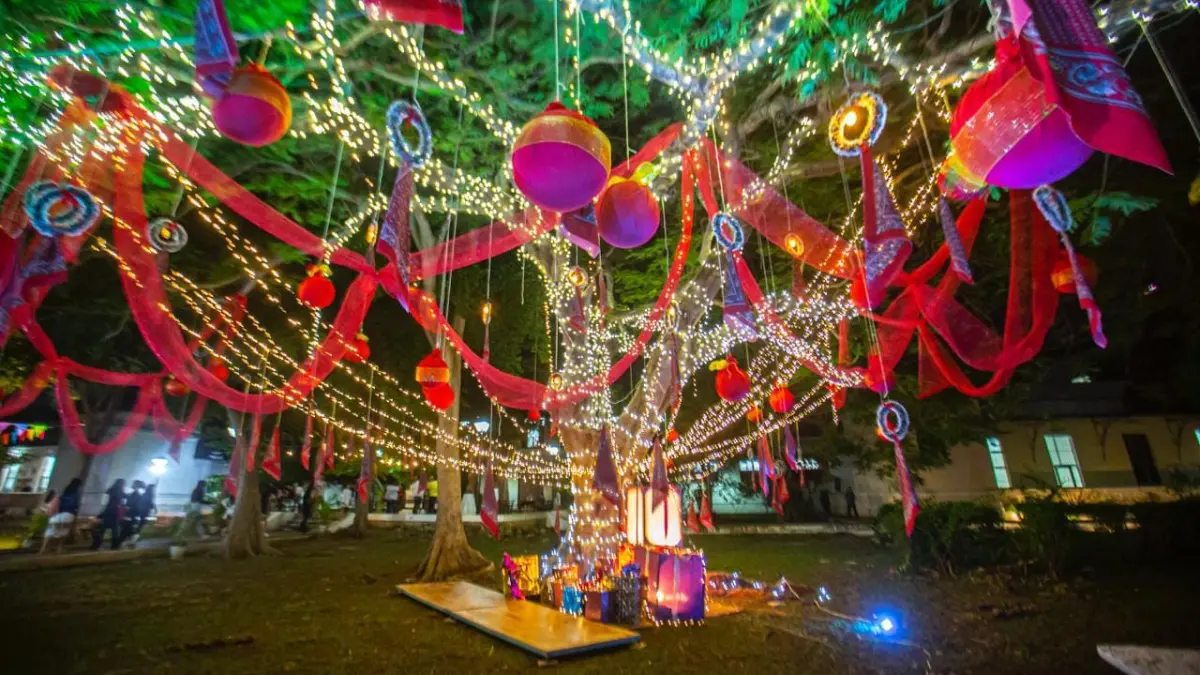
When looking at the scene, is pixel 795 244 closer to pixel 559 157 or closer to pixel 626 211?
pixel 626 211

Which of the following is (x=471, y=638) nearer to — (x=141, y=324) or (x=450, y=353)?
(x=141, y=324)

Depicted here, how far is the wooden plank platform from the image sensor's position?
195 inches

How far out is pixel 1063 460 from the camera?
719 inches

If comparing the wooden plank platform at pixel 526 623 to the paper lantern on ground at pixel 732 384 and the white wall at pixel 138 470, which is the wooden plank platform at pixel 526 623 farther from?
the white wall at pixel 138 470

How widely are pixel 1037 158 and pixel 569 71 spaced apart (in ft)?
16.8

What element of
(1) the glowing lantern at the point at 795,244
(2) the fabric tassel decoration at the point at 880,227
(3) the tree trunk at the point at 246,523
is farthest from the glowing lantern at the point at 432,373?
(3) the tree trunk at the point at 246,523

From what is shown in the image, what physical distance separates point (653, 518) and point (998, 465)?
721 inches

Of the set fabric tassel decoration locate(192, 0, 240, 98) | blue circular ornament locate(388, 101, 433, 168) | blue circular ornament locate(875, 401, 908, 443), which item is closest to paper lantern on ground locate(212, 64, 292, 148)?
fabric tassel decoration locate(192, 0, 240, 98)

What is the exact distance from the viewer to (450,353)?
9.59 m

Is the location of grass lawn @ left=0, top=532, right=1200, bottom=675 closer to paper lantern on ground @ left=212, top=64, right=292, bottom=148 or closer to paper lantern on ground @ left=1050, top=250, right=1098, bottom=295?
paper lantern on ground @ left=1050, top=250, right=1098, bottom=295

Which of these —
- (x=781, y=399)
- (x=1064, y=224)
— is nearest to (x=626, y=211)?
(x=1064, y=224)

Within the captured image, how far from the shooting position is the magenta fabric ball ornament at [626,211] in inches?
140

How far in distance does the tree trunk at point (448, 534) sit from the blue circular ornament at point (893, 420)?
22.2 feet

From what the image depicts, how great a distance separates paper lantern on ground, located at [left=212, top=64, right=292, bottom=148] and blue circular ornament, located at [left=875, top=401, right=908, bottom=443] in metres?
6.59
